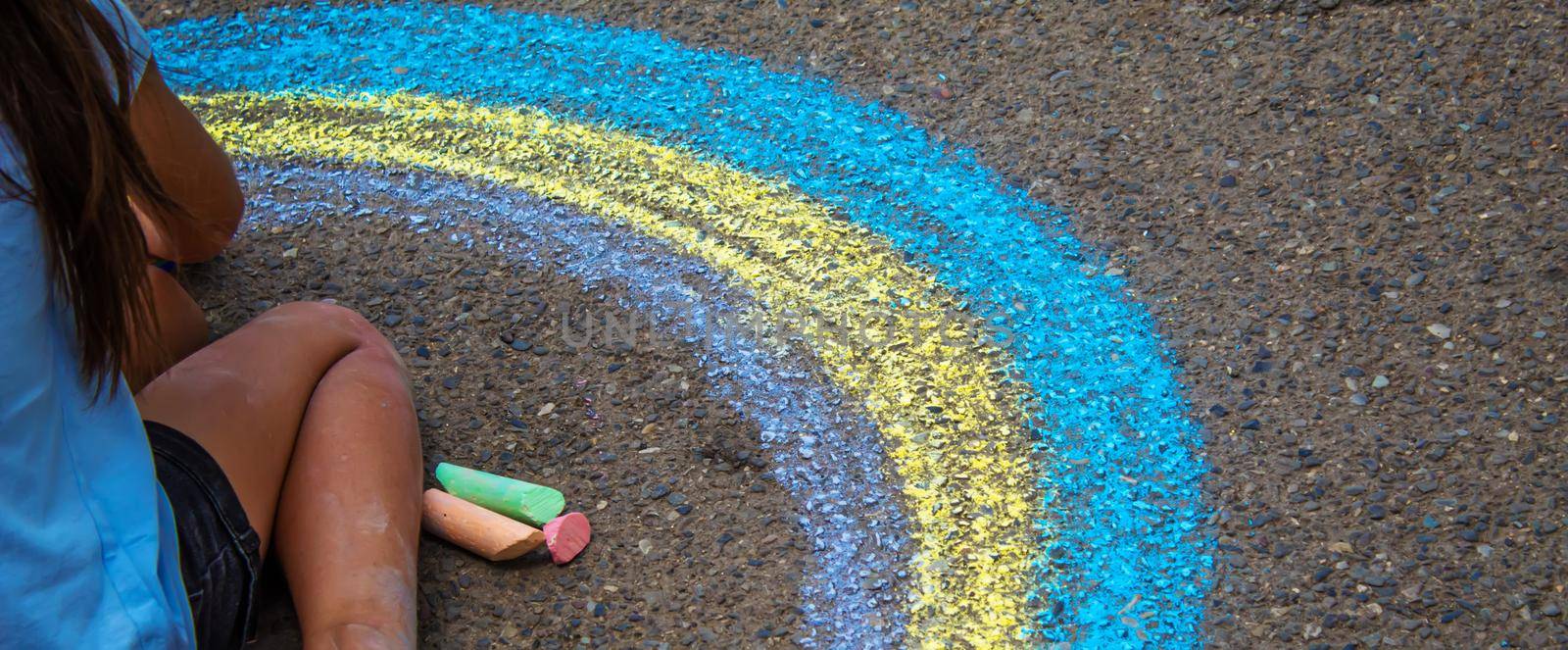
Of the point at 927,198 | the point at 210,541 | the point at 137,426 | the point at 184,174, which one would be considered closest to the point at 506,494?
the point at 210,541

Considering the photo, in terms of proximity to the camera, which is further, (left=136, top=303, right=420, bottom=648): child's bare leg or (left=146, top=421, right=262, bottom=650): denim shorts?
(left=136, top=303, right=420, bottom=648): child's bare leg

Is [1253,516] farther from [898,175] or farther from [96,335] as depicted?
[96,335]

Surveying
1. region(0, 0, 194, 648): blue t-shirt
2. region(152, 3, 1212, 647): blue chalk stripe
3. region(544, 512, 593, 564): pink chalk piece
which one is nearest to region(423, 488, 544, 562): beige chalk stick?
region(544, 512, 593, 564): pink chalk piece

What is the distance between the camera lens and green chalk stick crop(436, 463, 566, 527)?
165cm

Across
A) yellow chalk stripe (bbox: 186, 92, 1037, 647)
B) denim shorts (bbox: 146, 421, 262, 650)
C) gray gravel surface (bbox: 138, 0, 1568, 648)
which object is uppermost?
gray gravel surface (bbox: 138, 0, 1568, 648)

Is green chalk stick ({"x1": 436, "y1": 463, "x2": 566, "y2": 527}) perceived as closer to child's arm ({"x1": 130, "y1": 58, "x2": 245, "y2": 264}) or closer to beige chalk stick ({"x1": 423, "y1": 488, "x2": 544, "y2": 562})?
beige chalk stick ({"x1": 423, "y1": 488, "x2": 544, "y2": 562})

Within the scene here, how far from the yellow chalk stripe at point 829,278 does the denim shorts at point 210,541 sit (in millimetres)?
791

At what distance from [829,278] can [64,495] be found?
47.0 inches

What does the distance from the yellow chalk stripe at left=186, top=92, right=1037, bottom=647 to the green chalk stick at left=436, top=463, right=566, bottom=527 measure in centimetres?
49

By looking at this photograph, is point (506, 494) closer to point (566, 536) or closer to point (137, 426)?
point (566, 536)

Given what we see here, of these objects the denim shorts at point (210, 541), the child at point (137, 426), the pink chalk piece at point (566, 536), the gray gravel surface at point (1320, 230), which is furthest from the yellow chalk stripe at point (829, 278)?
the denim shorts at point (210, 541)

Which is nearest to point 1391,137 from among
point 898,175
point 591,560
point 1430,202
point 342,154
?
point 1430,202

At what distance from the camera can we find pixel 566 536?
1.62m

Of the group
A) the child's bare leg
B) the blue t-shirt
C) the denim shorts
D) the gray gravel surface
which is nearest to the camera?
the blue t-shirt
